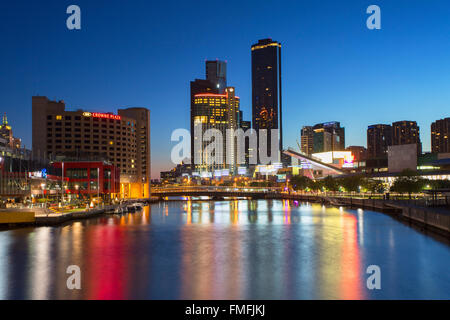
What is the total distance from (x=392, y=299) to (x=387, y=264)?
977 cm

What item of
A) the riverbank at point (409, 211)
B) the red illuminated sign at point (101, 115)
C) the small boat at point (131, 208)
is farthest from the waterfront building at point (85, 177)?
the riverbank at point (409, 211)

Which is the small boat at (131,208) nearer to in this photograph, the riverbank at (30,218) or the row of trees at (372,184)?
the riverbank at (30,218)

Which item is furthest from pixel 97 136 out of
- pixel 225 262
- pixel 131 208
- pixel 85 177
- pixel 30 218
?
pixel 225 262

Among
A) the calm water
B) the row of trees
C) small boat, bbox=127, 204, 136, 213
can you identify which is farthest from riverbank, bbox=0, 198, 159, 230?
the row of trees

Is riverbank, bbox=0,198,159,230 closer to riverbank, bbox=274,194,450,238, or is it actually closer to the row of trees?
riverbank, bbox=274,194,450,238

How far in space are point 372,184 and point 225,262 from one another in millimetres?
88326

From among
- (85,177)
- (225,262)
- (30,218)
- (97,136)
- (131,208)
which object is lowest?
(131,208)

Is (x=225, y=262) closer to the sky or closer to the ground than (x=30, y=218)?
closer to the ground

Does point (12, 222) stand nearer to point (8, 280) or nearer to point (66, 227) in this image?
point (66, 227)

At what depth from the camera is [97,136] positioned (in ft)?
513

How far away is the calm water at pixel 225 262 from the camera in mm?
24328

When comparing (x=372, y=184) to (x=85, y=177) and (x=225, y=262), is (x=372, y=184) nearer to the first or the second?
(x=85, y=177)
